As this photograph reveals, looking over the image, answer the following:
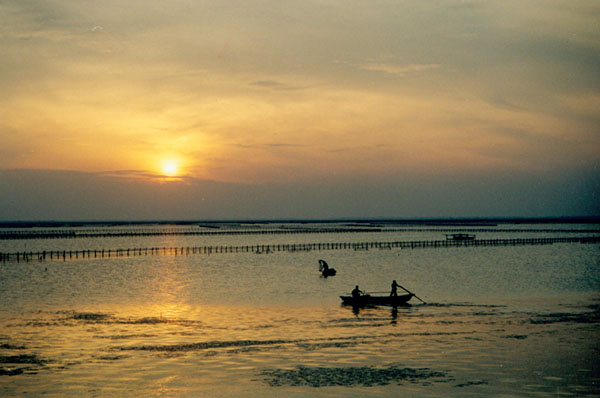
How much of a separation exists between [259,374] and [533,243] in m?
121

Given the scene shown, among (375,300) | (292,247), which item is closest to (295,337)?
(375,300)

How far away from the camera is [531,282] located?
5969cm

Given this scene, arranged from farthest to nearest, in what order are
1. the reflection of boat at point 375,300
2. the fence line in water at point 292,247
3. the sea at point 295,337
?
→ the fence line in water at point 292,247, the reflection of boat at point 375,300, the sea at point 295,337

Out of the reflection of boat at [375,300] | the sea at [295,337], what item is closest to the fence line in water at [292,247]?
the sea at [295,337]

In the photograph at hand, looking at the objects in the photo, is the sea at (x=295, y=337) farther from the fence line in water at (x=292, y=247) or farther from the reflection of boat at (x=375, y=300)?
the fence line in water at (x=292, y=247)

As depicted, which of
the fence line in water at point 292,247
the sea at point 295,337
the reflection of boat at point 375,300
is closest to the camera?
the sea at point 295,337

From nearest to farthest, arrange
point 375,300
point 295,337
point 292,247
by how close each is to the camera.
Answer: point 295,337 → point 375,300 → point 292,247

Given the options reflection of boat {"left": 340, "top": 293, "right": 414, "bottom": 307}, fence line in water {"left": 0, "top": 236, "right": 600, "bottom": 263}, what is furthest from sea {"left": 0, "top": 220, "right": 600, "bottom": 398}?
fence line in water {"left": 0, "top": 236, "right": 600, "bottom": 263}

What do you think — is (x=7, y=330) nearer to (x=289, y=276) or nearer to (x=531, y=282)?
(x=289, y=276)

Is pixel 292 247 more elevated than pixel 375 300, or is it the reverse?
pixel 375 300

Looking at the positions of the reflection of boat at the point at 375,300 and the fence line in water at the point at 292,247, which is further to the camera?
the fence line in water at the point at 292,247

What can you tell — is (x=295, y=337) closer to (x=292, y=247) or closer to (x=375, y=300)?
(x=375, y=300)

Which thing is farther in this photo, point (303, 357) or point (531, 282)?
point (531, 282)

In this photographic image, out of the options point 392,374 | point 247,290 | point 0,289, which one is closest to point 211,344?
point 392,374
